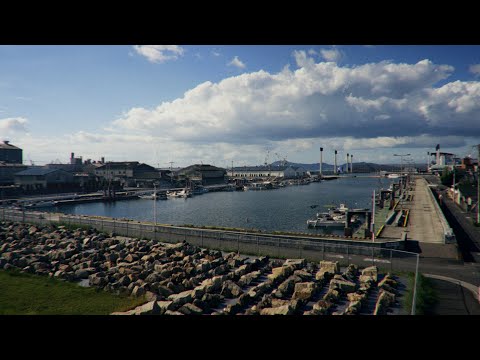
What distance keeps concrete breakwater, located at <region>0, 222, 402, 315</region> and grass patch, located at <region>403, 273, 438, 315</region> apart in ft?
1.32

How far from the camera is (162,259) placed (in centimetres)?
1762

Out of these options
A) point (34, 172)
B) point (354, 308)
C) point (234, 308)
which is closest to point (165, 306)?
point (234, 308)

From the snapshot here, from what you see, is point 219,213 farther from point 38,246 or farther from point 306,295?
point 306,295

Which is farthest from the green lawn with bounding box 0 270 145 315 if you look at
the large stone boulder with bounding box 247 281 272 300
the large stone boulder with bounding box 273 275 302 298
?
the large stone boulder with bounding box 273 275 302 298

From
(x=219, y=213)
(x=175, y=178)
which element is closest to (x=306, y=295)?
(x=219, y=213)

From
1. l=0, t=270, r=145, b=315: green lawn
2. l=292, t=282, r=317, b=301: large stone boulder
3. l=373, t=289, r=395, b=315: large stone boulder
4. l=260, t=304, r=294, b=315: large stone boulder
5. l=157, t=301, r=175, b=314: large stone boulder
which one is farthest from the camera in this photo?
l=292, t=282, r=317, b=301: large stone boulder

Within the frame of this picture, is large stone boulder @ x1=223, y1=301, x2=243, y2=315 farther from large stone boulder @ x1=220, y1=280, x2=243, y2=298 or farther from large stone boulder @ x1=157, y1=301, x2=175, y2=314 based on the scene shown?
large stone boulder @ x1=157, y1=301, x2=175, y2=314

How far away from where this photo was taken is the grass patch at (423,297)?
1087cm

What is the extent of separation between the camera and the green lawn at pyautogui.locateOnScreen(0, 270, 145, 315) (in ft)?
37.0
